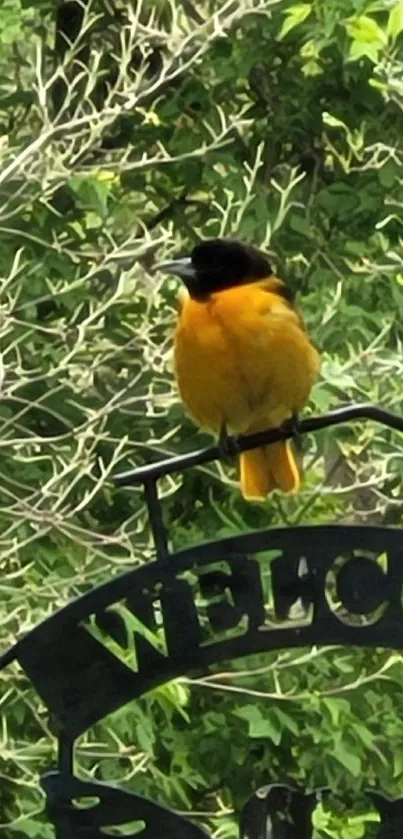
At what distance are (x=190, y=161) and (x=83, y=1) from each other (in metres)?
0.30

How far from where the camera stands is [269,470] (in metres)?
1.40

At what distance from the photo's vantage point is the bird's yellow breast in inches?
55.0

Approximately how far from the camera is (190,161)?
2320 mm

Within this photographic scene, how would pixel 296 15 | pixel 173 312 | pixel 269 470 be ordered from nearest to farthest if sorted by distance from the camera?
1. pixel 269 470
2. pixel 296 15
3. pixel 173 312

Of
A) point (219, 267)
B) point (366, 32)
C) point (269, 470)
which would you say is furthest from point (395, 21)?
point (269, 470)

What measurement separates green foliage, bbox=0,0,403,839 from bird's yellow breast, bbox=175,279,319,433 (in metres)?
0.52

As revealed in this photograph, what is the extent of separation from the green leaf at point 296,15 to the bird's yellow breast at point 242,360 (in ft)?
2.65

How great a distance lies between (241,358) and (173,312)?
0.84 metres

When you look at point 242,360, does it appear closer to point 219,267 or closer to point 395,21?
point 219,267

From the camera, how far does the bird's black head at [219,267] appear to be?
4.57ft

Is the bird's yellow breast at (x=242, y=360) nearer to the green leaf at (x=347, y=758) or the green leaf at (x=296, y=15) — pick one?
the green leaf at (x=296, y=15)

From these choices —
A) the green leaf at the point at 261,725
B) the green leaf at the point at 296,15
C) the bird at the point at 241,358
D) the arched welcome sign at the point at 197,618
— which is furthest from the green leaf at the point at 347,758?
the arched welcome sign at the point at 197,618

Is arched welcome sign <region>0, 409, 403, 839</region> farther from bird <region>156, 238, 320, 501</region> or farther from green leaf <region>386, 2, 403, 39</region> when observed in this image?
green leaf <region>386, 2, 403, 39</region>

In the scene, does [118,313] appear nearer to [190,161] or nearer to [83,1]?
[190,161]
